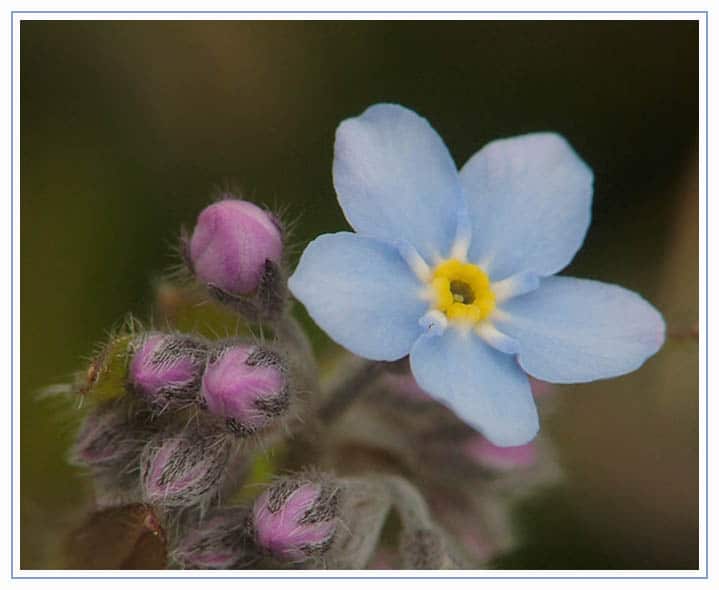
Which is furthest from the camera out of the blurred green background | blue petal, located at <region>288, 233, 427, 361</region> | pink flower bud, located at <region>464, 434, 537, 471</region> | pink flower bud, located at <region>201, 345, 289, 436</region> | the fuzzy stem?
the blurred green background

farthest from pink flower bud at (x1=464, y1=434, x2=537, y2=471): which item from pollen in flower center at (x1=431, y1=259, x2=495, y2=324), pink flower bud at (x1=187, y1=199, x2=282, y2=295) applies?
pink flower bud at (x1=187, y1=199, x2=282, y2=295)

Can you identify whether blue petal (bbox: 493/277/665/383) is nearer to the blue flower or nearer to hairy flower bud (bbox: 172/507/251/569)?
the blue flower

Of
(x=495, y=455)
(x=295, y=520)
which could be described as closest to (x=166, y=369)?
(x=295, y=520)

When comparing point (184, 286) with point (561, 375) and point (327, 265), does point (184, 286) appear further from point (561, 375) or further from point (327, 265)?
point (561, 375)

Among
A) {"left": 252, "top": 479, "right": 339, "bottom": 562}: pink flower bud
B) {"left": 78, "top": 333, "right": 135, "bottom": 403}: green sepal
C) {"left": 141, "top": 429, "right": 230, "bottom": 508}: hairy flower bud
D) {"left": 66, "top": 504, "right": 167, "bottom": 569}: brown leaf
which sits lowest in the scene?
{"left": 66, "top": 504, "right": 167, "bottom": 569}: brown leaf

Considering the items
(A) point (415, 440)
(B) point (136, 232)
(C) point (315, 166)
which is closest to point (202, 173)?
(B) point (136, 232)

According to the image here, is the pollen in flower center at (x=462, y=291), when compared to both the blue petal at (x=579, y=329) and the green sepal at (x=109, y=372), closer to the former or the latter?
the blue petal at (x=579, y=329)

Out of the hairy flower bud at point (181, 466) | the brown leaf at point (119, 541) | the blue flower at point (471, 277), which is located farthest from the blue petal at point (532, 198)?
the brown leaf at point (119, 541)
